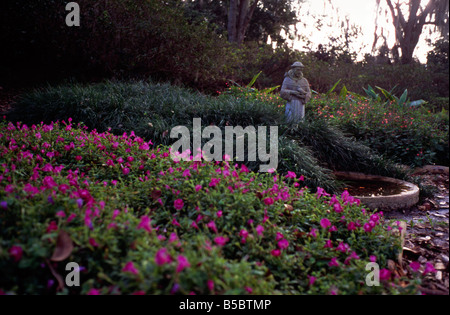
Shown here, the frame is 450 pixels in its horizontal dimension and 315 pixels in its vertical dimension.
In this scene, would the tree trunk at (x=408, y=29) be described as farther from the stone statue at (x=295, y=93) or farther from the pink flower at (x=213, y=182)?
the pink flower at (x=213, y=182)

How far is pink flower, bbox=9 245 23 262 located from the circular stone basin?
334cm

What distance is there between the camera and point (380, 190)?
14.5 feet

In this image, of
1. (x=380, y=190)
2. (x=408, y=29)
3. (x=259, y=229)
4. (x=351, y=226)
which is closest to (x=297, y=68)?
(x=380, y=190)

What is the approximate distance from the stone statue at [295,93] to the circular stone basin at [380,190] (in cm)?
124

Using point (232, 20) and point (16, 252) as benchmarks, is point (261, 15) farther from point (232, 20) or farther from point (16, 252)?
point (16, 252)

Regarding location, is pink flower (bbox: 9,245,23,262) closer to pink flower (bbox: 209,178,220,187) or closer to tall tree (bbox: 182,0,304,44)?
pink flower (bbox: 209,178,220,187)

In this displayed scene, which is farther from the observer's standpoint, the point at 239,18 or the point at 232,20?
the point at 239,18

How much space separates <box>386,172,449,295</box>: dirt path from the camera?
208 cm

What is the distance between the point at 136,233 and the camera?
63.4 inches

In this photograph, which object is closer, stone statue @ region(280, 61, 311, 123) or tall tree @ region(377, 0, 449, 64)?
stone statue @ region(280, 61, 311, 123)

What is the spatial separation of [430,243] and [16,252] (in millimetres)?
2868

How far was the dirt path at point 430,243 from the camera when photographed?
2.08m

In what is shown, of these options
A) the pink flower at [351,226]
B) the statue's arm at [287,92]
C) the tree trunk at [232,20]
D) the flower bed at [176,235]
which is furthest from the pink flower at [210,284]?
the tree trunk at [232,20]

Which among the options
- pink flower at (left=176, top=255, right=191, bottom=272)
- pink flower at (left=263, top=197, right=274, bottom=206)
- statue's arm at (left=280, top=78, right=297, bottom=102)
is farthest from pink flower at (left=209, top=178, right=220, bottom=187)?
statue's arm at (left=280, top=78, right=297, bottom=102)
